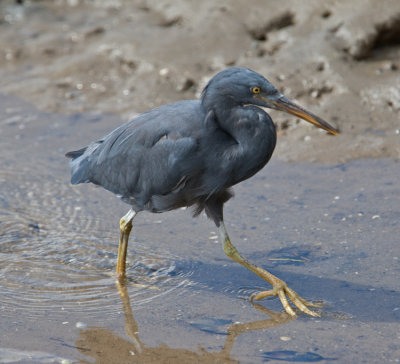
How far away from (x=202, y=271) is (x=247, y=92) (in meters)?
1.49

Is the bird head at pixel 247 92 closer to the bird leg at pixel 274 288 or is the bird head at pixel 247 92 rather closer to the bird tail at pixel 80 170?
the bird leg at pixel 274 288

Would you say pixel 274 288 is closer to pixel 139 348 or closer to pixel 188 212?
pixel 139 348

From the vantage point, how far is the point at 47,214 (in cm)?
601

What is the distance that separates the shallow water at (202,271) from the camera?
13.6ft

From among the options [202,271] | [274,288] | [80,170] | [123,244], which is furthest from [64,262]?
[274,288]

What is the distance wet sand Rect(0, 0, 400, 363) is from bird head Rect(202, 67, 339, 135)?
1303mm

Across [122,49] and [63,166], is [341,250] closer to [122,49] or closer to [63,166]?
[63,166]

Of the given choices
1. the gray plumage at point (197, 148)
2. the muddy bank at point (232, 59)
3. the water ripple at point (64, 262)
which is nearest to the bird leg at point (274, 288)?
the gray plumage at point (197, 148)

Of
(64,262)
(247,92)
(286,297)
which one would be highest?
(247,92)

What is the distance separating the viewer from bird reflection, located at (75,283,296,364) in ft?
13.2

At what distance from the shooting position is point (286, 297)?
15.2ft

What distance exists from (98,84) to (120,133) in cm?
374

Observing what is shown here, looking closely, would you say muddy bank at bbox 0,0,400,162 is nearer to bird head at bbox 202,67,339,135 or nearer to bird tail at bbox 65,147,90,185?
bird tail at bbox 65,147,90,185

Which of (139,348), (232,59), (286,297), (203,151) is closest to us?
(139,348)
